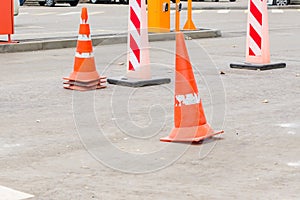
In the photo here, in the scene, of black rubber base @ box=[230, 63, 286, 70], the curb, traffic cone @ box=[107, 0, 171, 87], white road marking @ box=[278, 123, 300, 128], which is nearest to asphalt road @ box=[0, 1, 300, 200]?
white road marking @ box=[278, 123, 300, 128]

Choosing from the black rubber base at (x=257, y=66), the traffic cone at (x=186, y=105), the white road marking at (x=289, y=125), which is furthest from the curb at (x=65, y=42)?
the traffic cone at (x=186, y=105)

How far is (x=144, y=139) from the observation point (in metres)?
7.25

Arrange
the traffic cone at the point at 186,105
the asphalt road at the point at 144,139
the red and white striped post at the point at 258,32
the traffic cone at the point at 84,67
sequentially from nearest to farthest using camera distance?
1. the asphalt road at the point at 144,139
2. the traffic cone at the point at 186,105
3. the traffic cone at the point at 84,67
4. the red and white striped post at the point at 258,32

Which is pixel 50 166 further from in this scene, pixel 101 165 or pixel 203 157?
pixel 203 157

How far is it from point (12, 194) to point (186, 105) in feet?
7.22

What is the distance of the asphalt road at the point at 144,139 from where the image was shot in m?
5.62

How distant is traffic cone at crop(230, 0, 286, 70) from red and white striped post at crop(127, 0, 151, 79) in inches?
83.8

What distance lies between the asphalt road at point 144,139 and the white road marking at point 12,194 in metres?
0.03

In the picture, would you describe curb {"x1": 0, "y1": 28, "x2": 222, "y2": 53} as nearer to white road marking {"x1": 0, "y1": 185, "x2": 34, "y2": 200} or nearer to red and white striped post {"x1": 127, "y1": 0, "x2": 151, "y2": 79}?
red and white striped post {"x1": 127, "y1": 0, "x2": 151, "y2": 79}

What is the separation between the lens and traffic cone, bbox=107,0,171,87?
408 inches

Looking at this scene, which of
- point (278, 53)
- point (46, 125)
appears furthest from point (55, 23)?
point (46, 125)

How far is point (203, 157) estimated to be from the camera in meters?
6.52

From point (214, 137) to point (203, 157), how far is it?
0.76m

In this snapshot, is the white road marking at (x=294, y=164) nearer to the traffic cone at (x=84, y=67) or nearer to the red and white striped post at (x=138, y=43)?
the traffic cone at (x=84, y=67)
